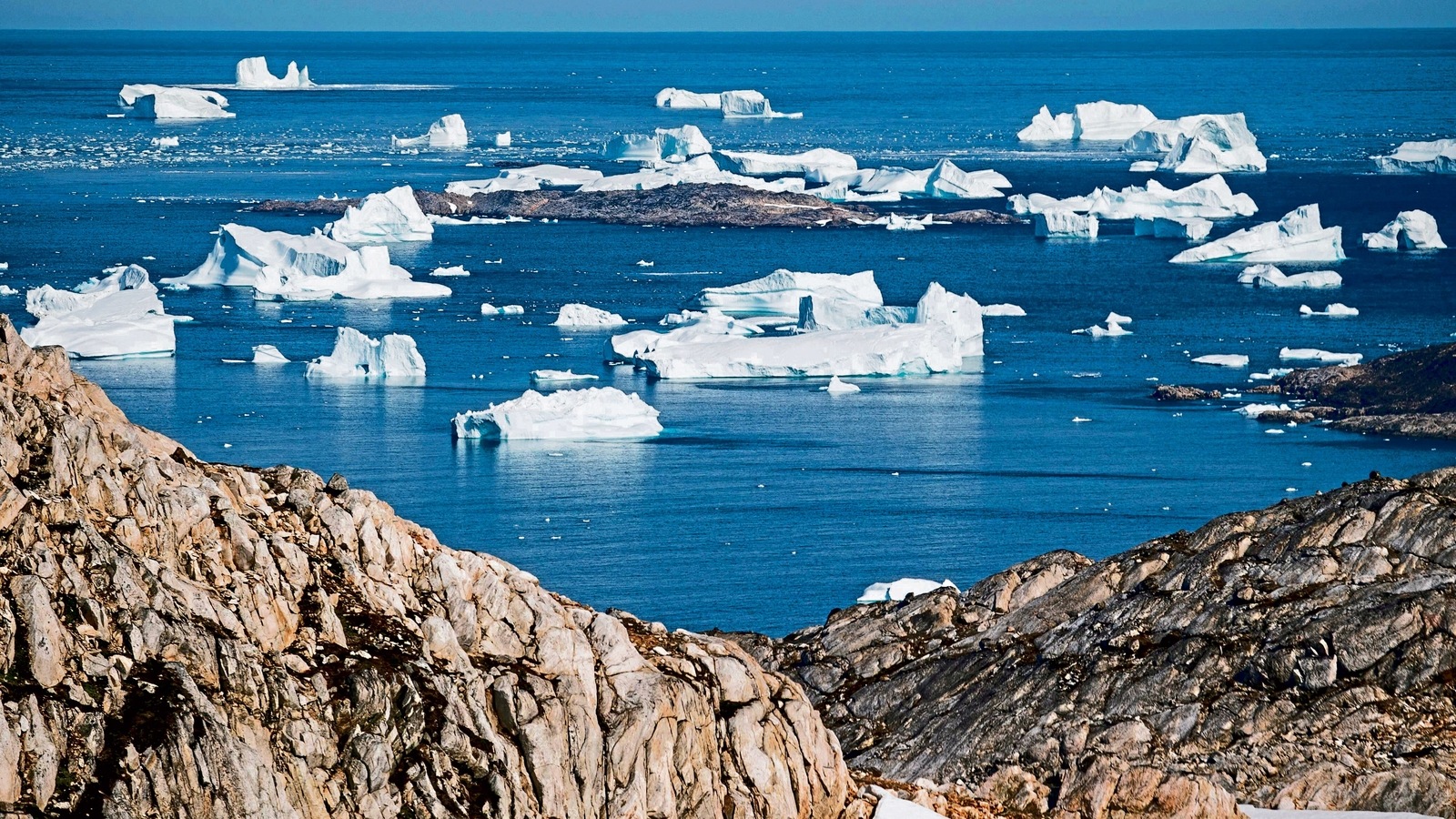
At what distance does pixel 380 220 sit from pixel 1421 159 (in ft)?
281

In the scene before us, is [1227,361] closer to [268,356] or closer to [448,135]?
[268,356]

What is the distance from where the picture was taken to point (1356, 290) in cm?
9081

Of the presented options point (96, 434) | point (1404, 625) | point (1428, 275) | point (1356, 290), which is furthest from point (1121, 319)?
point (96, 434)

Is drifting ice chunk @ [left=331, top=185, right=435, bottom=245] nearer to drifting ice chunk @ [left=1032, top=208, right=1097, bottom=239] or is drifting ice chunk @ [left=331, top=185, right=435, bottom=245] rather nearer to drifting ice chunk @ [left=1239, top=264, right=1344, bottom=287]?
drifting ice chunk @ [left=1032, top=208, right=1097, bottom=239]

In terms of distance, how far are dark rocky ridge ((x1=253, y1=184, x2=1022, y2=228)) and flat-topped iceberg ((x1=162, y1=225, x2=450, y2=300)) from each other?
981 inches

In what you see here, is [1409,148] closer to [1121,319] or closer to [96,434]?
[1121,319]

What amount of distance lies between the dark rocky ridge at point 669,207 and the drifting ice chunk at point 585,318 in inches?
1391

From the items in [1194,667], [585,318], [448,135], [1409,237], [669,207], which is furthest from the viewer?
[448,135]

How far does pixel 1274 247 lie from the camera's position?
9900 cm

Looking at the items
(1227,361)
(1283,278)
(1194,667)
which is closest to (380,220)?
(1283,278)

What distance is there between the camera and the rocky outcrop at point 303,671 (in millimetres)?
10750

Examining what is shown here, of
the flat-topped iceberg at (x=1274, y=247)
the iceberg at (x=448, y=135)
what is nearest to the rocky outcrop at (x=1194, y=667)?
the flat-topped iceberg at (x=1274, y=247)

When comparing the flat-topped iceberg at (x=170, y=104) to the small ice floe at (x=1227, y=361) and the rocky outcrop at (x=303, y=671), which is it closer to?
the small ice floe at (x=1227, y=361)

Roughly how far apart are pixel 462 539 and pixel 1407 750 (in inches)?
1351
